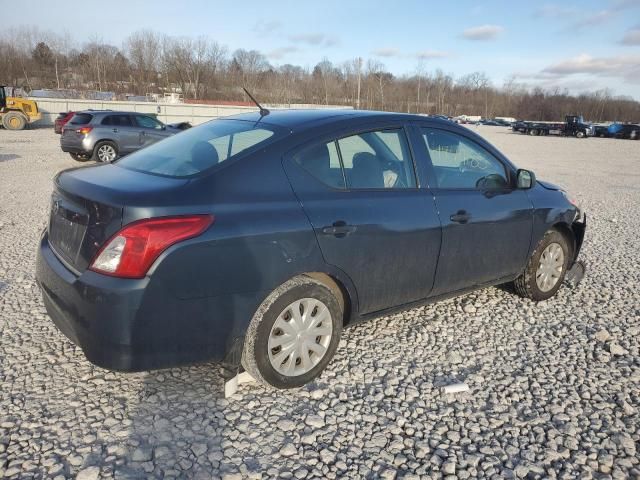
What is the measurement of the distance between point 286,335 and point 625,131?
2115 inches

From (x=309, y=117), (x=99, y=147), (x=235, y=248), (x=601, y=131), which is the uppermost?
(x=601, y=131)

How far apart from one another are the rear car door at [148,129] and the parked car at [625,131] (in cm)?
4603

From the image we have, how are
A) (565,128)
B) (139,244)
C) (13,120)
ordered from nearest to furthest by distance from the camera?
(139,244)
(13,120)
(565,128)

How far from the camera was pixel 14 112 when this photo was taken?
93.3 feet

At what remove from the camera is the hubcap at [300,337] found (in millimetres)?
2930

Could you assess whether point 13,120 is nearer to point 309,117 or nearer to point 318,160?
point 309,117

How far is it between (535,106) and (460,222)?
10261cm

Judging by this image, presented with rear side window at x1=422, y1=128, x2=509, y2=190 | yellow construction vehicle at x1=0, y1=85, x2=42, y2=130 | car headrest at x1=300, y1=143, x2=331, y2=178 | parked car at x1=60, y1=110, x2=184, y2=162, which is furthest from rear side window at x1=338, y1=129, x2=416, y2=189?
yellow construction vehicle at x1=0, y1=85, x2=42, y2=130

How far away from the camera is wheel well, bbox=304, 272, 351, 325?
3.03 m

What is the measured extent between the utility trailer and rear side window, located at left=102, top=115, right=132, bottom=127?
45.1m

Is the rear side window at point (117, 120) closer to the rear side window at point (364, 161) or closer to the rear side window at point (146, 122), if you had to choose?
the rear side window at point (146, 122)

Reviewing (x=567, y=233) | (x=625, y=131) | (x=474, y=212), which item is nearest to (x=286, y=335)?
(x=474, y=212)

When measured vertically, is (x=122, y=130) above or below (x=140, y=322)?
above

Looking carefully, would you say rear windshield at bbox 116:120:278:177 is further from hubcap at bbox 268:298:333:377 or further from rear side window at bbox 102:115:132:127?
rear side window at bbox 102:115:132:127
